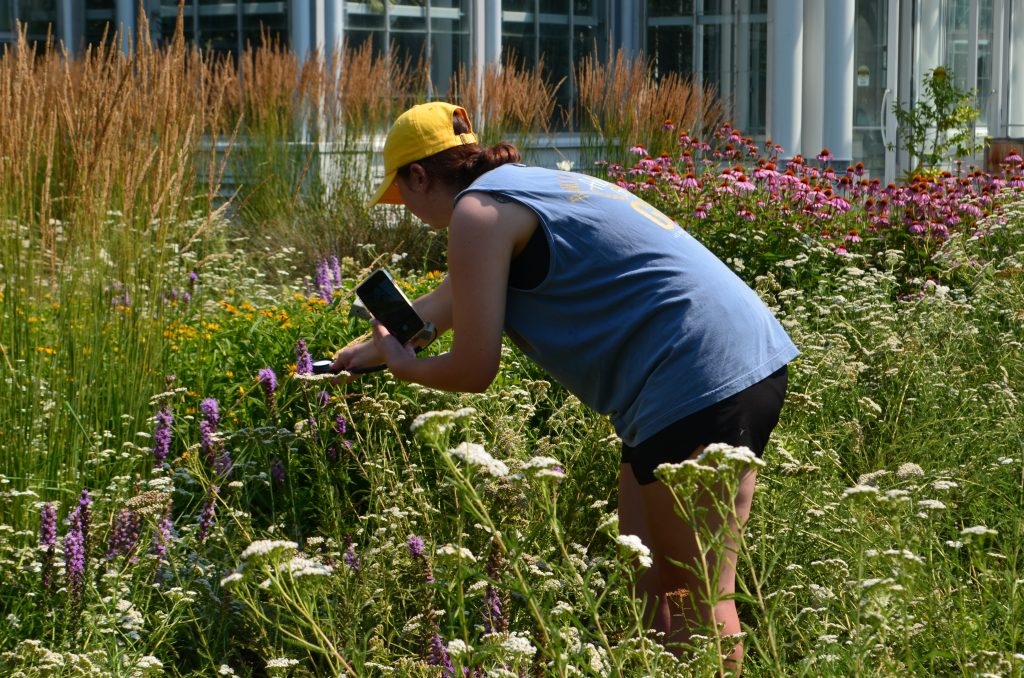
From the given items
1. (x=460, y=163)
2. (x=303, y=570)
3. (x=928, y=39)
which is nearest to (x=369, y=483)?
(x=460, y=163)

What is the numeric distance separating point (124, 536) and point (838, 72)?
9.63m

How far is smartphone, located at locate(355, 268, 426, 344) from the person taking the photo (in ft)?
8.61

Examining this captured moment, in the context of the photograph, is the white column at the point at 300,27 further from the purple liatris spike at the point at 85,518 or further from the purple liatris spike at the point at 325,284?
the purple liatris spike at the point at 85,518

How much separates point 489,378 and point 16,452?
1418mm

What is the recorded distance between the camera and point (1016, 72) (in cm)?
1527

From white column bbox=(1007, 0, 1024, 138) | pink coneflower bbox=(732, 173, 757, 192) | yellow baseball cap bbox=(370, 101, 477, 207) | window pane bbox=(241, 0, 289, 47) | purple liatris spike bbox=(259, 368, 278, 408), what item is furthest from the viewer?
white column bbox=(1007, 0, 1024, 138)

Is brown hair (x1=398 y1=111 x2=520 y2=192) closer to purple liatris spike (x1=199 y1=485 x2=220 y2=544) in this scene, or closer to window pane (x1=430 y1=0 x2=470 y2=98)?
purple liatris spike (x1=199 y1=485 x2=220 y2=544)

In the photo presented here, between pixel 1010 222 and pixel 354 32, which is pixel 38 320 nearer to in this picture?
pixel 1010 222

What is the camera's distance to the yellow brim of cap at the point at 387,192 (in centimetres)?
268

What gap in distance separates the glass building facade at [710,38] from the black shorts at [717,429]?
25.3ft

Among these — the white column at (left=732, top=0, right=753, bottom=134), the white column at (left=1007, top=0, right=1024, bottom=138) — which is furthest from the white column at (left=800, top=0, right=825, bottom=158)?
the white column at (left=1007, top=0, right=1024, bottom=138)

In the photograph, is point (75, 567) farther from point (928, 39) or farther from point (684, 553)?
point (928, 39)

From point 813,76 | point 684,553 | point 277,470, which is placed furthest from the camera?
point 813,76

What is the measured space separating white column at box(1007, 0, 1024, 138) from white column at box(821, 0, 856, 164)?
4394mm
